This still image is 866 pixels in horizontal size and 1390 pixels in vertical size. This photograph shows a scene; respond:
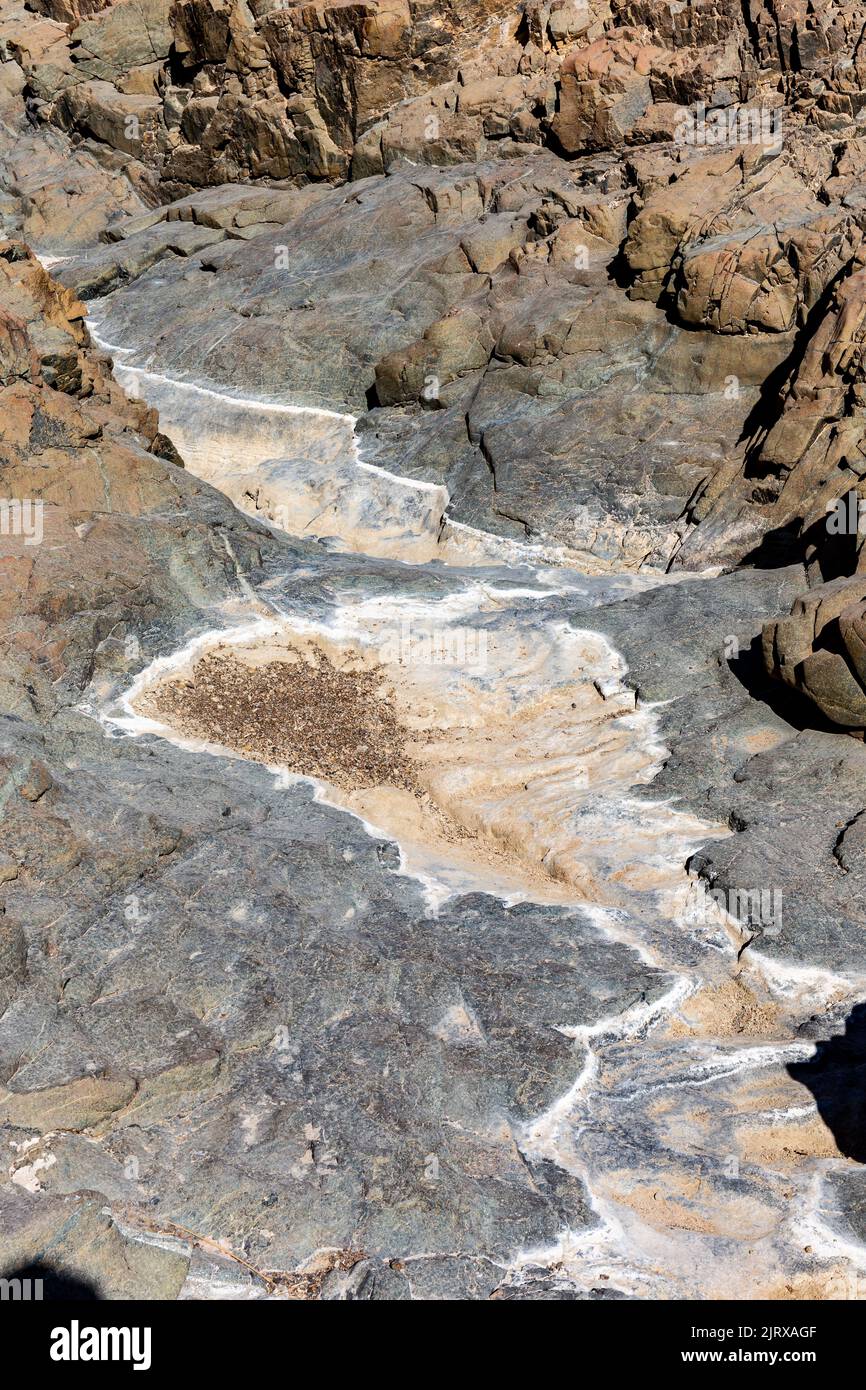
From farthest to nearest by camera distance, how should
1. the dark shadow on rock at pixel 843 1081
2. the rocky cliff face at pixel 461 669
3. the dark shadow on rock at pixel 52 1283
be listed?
the dark shadow on rock at pixel 843 1081 < the rocky cliff face at pixel 461 669 < the dark shadow on rock at pixel 52 1283

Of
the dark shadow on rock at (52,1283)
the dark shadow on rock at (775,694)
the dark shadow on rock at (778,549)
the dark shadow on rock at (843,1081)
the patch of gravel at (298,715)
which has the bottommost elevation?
the patch of gravel at (298,715)

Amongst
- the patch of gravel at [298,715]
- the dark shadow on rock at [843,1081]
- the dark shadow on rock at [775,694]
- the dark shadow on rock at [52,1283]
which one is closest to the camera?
the dark shadow on rock at [52,1283]

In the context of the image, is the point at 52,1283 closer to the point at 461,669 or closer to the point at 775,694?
the point at 775,694

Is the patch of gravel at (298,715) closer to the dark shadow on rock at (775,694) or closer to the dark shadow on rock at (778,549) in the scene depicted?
the dark shadow on rock at (775,694)

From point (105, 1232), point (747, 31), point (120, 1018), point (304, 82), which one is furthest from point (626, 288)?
point (105, 1232)

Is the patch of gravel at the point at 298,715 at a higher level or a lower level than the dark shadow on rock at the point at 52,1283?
lower

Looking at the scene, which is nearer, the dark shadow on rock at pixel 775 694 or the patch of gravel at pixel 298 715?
the dark shadow on rock at pixel 775 694

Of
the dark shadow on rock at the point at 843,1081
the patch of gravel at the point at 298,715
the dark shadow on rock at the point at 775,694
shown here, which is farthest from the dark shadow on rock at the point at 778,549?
the dark shadow on rock at the point at 843,1081

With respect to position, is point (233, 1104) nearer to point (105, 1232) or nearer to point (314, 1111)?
point (314, 1111)
